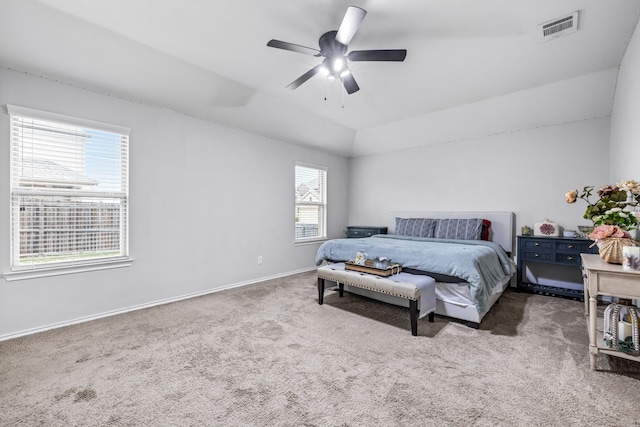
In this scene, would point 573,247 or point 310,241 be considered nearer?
point 573,247

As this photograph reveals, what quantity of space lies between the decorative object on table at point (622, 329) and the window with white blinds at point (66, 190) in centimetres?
460

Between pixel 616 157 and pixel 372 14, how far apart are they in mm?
3439

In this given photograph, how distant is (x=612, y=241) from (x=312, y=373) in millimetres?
2447

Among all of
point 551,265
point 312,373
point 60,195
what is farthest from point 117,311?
point 551,265

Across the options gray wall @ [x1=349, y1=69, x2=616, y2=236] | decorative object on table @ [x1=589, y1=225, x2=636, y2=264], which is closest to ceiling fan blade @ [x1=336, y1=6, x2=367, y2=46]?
decorative object on table @ [x1=589, y1=225, x2=636, y2=264]

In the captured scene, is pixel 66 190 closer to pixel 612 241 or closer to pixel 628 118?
pixel 612 241

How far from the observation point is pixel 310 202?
5.59 metres

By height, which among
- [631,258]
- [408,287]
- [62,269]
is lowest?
[408,287]

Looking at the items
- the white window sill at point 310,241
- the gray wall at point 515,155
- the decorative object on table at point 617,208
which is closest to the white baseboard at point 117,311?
the white window sill at point 310,241

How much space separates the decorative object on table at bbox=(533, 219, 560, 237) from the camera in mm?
3867

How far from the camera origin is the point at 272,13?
7.48 feet

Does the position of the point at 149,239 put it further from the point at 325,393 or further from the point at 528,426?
the point at 528,426

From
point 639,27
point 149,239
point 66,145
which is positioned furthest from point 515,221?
point 66,145

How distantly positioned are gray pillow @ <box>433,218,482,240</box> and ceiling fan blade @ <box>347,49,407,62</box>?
303 cm
